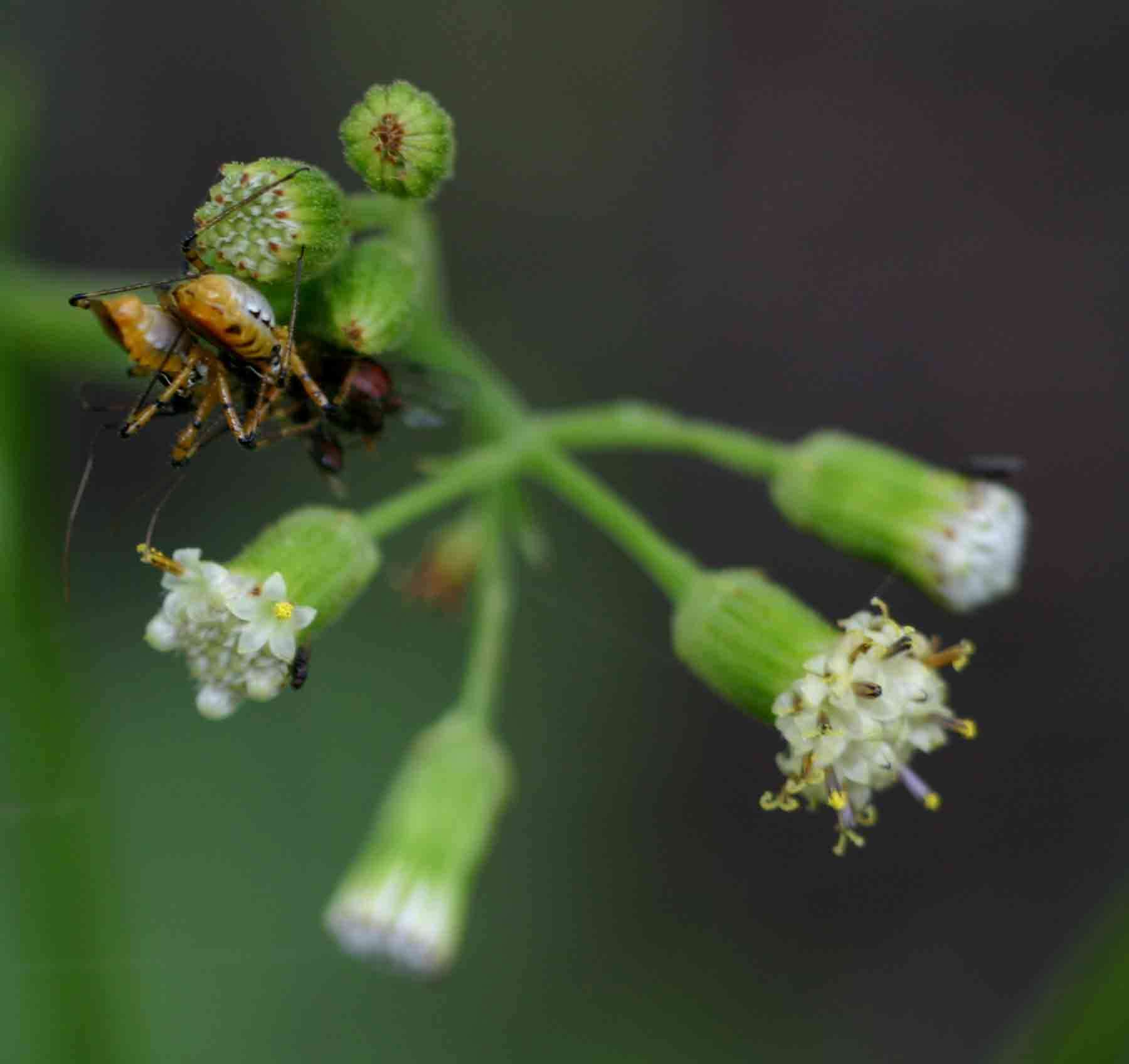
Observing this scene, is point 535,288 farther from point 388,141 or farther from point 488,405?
point 388,141

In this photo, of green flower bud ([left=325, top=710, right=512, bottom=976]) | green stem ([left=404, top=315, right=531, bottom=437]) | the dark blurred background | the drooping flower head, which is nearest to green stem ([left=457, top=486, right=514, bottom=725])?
green flower bud ([left=325, top=710, right=512, bottom=976])

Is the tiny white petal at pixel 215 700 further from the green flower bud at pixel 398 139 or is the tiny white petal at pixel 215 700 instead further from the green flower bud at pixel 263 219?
the green flower bud at pixel 398 139

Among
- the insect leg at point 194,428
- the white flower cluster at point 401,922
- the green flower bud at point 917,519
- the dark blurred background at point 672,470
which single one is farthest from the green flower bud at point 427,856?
the dark blurred background at point 672,470

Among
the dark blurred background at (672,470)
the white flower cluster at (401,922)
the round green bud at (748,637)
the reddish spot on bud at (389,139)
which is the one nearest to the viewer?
the reddish spot on bud at (389,139)

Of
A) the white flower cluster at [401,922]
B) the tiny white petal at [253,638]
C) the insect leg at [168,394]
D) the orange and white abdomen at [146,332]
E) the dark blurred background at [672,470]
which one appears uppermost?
the dark blurred background at [672,470]

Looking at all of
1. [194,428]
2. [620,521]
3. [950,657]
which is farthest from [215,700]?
[950,657]

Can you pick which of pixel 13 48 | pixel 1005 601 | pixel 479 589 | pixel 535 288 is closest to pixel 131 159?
pixel 13 48
